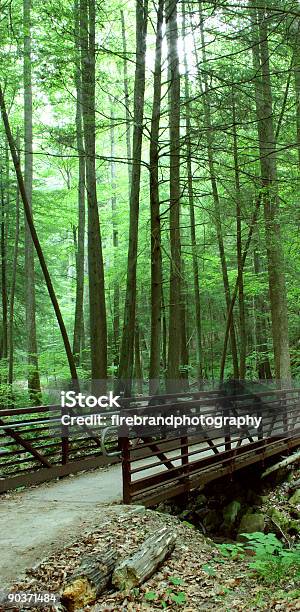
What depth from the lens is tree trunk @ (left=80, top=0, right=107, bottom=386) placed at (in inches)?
400

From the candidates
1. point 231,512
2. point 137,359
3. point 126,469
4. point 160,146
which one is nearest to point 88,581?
point 126,469

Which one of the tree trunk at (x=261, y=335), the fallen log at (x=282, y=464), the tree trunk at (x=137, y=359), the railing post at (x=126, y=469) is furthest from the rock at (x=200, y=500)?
the tree trunk at (x=137, y=359)

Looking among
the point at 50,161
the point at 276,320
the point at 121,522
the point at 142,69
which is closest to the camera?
the point at 121,522

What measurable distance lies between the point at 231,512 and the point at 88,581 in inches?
202

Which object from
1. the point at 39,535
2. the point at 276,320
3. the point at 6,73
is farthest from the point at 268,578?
the point at 6,73

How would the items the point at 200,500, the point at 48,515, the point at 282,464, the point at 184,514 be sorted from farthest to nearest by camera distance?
the point at 282,464
the point at 200,500
the point at 184,514
the point at 48,515

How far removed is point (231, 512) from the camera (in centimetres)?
840

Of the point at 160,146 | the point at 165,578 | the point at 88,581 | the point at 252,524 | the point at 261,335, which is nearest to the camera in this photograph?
the point at 88,581

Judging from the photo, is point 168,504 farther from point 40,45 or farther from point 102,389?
point 40,45

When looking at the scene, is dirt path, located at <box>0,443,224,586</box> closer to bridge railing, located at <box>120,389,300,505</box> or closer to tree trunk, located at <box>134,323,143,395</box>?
bridge railing, located at <box>120,389,300,505</box>

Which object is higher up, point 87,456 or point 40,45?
point 40,45

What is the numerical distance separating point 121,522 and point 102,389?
5669 mm

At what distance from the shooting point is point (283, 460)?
9.84m

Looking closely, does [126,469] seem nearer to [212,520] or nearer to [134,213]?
[212,520]
